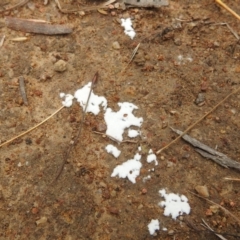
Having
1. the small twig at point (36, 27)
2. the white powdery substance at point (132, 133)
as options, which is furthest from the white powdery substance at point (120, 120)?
the small twig at point (36, 27)

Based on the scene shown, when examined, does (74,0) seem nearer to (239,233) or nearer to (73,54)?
(73,54)

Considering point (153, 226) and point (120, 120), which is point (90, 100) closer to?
point (120, 120)

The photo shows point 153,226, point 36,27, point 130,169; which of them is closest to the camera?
point 153,226

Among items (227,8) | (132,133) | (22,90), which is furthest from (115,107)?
(227,8)

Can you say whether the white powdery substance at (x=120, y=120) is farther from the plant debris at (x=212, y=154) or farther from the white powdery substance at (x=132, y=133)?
the plant debris at (x=212, y=154)

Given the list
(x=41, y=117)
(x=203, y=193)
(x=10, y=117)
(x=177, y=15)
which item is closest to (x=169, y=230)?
(x=203, y=193)

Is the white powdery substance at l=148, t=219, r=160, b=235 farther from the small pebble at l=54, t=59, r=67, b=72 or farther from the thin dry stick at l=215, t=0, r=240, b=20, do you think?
the thin dry stick at l=215, t=0, r=240, b=20

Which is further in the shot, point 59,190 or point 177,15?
point 177,15
